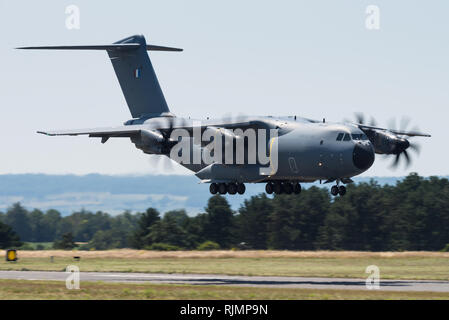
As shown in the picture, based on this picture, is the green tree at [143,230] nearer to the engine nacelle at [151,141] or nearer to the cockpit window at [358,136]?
the engine nacelle at [151,141]

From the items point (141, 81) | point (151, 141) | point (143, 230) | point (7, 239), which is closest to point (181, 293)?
point (151, 141)

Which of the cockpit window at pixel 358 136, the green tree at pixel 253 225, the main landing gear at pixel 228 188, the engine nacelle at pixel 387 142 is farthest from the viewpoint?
the green tree at pixel 253 225

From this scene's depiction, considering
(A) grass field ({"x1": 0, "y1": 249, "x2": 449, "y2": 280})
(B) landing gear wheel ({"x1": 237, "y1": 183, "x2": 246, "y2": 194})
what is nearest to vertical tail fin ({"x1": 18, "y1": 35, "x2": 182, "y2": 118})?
(B) landing gear wheel ({"x1": 237, "y1": 183, "x2": 246, "y2": 194})

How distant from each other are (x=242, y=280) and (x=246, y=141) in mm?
7570

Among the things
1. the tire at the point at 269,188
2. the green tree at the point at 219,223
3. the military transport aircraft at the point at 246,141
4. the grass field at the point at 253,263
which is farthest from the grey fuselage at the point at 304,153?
the green tree at the point at 219,223

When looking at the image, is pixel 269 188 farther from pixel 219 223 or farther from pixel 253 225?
pixel 253 225

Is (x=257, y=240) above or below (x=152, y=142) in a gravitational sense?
below

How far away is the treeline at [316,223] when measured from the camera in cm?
8506

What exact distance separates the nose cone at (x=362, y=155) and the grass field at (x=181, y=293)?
762 centimetres

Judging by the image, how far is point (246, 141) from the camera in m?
42.0
